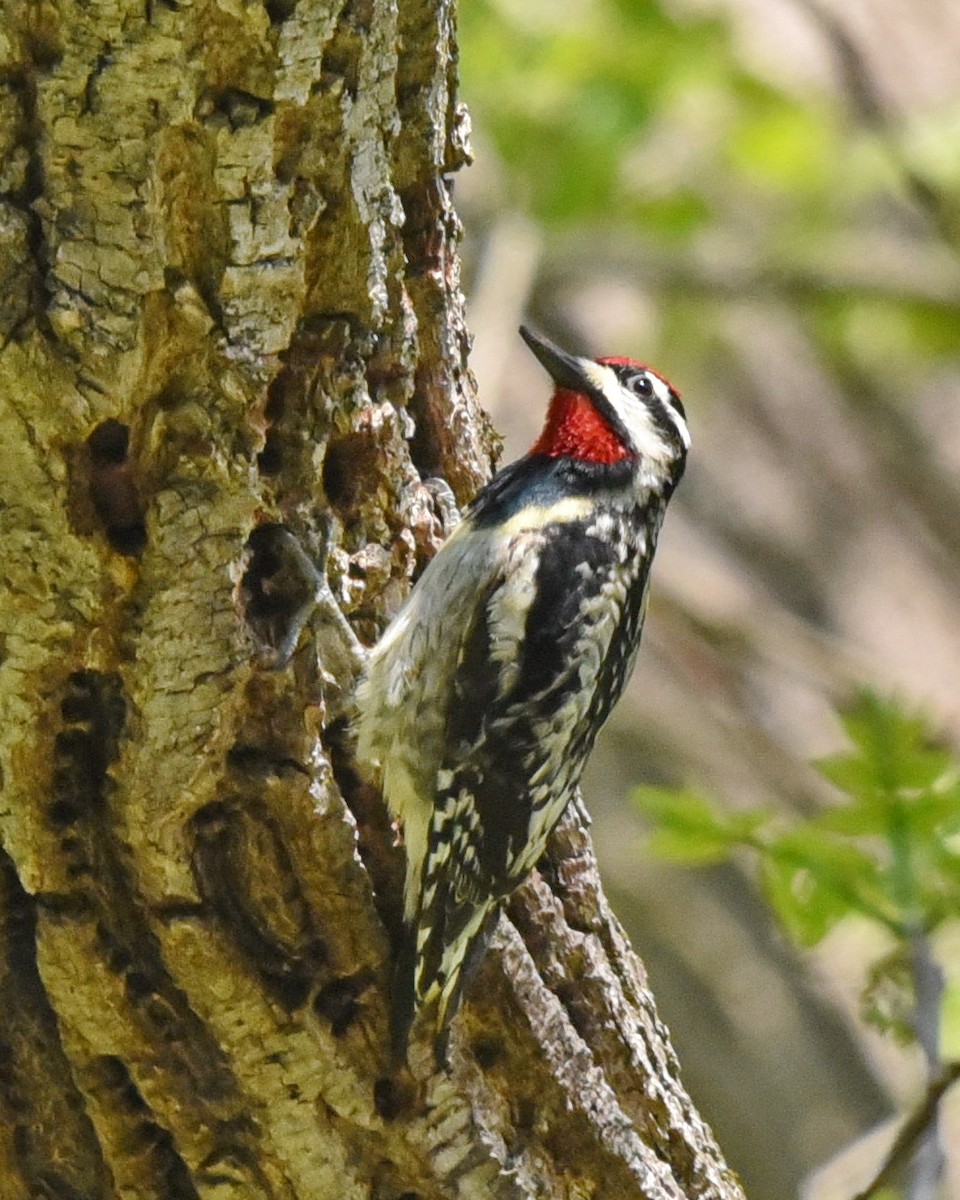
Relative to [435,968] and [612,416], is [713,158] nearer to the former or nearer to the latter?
[612,416]

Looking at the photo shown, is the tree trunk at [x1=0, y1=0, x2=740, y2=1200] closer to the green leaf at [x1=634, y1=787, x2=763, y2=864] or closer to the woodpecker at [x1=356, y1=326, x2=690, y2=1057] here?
the woodpecker at [x1=356, y1=326, x2=690, y2=1057]

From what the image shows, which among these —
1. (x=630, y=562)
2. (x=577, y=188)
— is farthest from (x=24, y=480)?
(x=577, y=188)

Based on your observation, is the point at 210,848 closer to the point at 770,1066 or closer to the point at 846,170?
the point at 770,1066

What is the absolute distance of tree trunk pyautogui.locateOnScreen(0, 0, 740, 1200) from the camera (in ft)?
7.17

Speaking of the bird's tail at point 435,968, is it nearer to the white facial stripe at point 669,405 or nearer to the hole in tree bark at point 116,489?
the hole in tree bark at point 116,489

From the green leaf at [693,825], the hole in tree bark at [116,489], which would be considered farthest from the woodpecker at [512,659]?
the hole in tree bark at [116,489]

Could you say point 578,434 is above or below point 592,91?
below

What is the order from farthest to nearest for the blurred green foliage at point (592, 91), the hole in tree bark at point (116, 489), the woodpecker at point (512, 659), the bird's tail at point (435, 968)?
the blurred green foliage at point (592, 91)
the woodpecker at point (512, 659)
the bird's tail at point (435, 968)
the hole in tree bark at point (116, 489)

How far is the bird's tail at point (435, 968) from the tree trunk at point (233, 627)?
0.18 feet

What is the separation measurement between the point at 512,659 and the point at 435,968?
2.54 ft

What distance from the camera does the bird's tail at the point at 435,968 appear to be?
106 inches

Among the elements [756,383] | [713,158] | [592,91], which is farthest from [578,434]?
[756,383]

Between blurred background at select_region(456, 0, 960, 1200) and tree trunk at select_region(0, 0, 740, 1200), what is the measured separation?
1814mm

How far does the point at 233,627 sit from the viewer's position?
2490 millimetres
